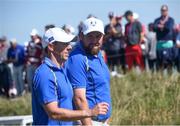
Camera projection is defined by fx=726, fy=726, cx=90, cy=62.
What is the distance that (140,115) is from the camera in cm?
1466

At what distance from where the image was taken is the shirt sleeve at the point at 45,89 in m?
7.07

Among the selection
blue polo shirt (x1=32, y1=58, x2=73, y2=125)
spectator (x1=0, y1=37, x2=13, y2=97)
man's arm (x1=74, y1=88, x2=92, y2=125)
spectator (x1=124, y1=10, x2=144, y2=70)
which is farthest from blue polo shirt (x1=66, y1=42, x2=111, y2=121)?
spectator (x1=0, y1=37, x2=13, y2=97)

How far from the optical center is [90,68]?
848 cm

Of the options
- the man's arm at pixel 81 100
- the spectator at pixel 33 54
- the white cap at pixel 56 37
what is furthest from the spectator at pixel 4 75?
the white cap at pixel 56 37

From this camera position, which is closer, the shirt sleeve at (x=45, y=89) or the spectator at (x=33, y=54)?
the shirt sleeve at (x=45, y=89)

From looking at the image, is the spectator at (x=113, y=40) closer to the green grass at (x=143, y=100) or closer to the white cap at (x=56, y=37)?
the green grass at (x=143, y=100)

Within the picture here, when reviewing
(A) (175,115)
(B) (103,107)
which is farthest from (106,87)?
(A) (175,115)

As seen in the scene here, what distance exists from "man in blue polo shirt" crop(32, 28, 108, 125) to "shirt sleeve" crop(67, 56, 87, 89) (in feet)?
2.61

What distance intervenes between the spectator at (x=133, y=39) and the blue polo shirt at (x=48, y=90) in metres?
11.1

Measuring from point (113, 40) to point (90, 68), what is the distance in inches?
429

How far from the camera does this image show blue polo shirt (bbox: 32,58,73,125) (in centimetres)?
712

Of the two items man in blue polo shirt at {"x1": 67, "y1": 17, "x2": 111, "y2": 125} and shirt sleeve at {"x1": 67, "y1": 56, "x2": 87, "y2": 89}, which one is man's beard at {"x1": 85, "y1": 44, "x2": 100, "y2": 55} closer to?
Result: man in blue polo shirt at {"x1": 67, "y1": 17, "x2": 111, "y2": 125}

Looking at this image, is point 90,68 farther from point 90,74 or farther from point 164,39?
point 164,39

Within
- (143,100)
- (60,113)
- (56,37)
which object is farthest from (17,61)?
(60,113)
